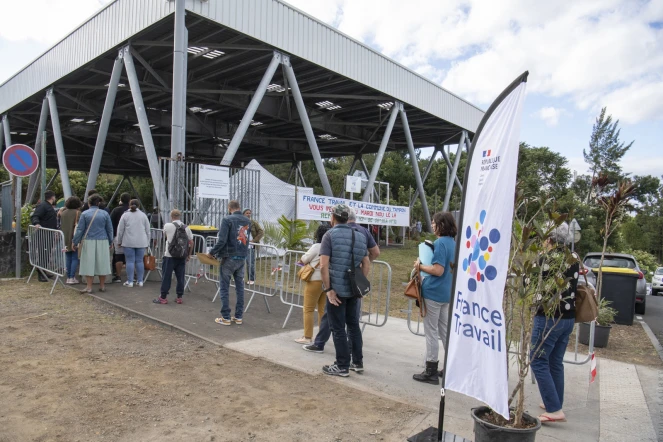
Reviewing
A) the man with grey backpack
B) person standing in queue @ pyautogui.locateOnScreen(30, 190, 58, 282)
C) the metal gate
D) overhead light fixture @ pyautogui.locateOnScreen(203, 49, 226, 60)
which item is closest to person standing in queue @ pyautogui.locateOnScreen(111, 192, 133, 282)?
the metal gate

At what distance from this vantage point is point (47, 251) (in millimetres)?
9344

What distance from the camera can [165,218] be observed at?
10938 mm

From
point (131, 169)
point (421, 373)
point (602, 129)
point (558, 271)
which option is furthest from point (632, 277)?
point (602, 129)

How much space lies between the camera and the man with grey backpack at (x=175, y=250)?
7645 mm

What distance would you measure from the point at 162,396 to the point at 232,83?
14.4 metres

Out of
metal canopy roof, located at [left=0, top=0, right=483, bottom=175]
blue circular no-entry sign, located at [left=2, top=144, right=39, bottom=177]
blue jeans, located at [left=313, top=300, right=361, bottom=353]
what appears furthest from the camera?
metal canopy roof, located at [left=0, top=0, right=483, bottom=175]

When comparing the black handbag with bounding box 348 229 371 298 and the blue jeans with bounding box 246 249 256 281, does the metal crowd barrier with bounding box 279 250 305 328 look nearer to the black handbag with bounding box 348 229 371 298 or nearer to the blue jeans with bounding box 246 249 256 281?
the blue jeans with bounding box 246 249 256 281

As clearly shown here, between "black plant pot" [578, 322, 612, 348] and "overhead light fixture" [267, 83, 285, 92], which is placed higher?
"overhead light fixture" [267, 83, 285, 92]

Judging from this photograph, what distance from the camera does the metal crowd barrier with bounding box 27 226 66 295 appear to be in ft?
29.3

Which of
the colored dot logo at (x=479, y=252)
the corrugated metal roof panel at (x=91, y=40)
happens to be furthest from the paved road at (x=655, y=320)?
the corrugated metal roof panel at (x=91, y=40)

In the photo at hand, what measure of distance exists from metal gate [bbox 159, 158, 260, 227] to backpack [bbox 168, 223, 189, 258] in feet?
10.2

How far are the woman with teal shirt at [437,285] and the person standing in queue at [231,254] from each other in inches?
111

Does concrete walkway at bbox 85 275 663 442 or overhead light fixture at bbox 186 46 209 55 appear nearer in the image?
concrete walkway at bbox 85 275 663 442

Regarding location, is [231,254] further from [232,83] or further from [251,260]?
[232,83]
